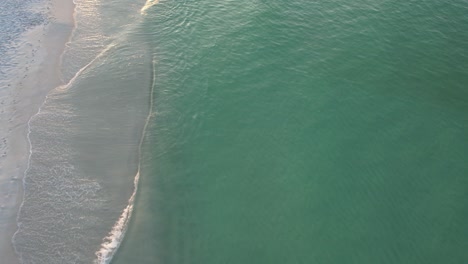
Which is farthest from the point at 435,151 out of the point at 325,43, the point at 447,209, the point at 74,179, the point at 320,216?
the point at 74,179

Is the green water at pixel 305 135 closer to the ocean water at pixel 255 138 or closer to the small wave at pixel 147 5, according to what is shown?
the ocean water at pixel 255 138

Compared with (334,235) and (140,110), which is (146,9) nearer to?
(140,110)

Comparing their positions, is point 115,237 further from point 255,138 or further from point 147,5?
point 147,5

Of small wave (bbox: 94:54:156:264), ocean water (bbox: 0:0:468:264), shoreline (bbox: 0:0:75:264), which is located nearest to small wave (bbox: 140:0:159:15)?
ocean water (bbox: 0:0:468:264)

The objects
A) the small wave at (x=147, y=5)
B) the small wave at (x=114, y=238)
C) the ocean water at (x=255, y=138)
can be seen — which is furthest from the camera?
the small wave at (x=147, y=5)

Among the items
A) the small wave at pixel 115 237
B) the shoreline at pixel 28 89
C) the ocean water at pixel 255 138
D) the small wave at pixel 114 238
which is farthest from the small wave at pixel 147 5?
the small wave at pixel 114 238

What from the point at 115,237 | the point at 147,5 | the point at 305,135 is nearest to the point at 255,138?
the point at 305,135
